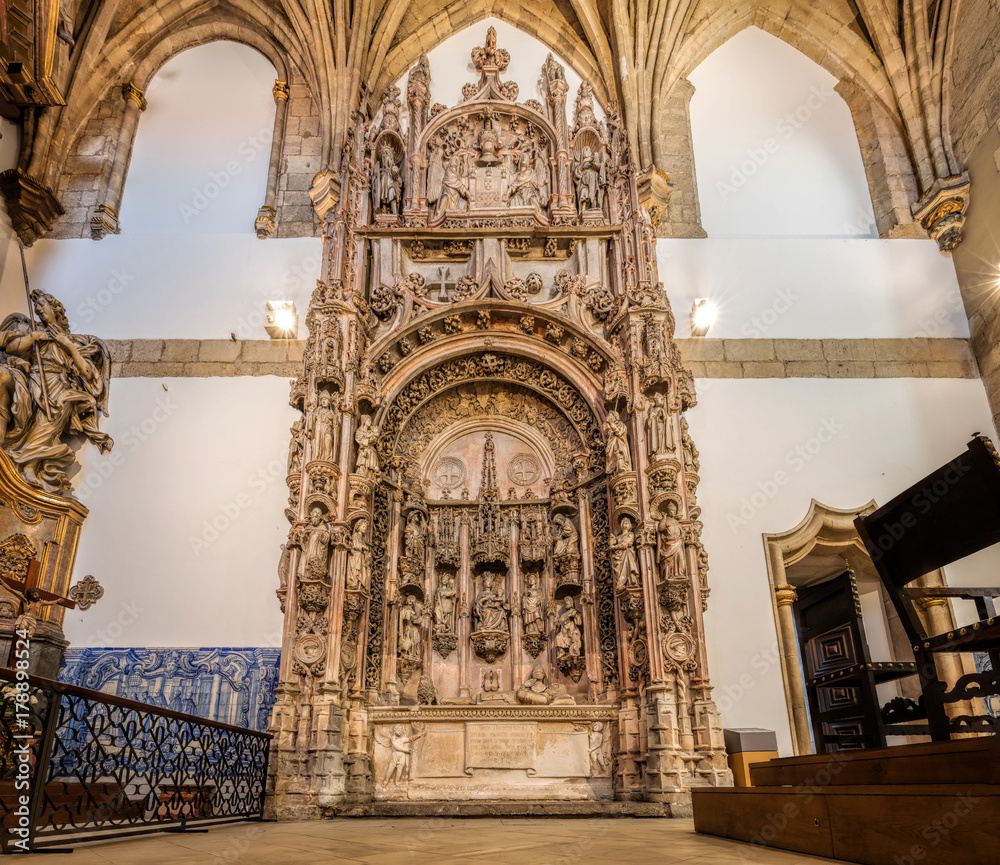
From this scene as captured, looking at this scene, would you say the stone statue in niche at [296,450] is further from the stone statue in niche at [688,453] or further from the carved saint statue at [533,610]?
the stone statue in niche at [688,453]

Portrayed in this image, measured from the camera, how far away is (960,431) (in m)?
10.3

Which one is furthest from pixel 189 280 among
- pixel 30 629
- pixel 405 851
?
pixel 405 851

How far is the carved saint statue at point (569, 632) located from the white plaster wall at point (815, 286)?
4.45m

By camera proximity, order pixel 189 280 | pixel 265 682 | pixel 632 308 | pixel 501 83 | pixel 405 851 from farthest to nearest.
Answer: pixel 501 83, pixel 189 280, pixel 632 308, pixel 265 682, pixel 405 851

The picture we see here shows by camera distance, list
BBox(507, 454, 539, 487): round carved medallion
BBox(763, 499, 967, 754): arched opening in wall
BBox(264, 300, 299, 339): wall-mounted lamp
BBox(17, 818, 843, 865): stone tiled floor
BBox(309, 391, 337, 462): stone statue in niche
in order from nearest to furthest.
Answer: BBox(17, 818, 843, 865): stone tiled floor, BBox(763, 499, 967, 754): arched opening in wall, BBox(309, 391, 337, 462): stone statue in niche, BBox(507, 454, 539, 487): round carved medallion, BBox(264, 300, 299, 339): wall-mounted lamp

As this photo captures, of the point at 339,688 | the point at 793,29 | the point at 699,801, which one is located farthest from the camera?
the point at 793,29

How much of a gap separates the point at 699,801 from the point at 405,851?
2.13 m

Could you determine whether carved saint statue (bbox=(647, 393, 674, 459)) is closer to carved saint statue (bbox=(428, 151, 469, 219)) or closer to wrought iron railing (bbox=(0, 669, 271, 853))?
carved saint statue (bbox=(428, 151, 469, 219))

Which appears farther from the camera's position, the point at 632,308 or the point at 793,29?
the point at 793,29

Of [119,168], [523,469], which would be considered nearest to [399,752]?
[523,469]

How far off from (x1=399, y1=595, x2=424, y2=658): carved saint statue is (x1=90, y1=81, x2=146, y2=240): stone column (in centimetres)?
760

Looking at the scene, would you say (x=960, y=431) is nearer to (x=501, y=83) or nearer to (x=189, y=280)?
(x=501, y=83)

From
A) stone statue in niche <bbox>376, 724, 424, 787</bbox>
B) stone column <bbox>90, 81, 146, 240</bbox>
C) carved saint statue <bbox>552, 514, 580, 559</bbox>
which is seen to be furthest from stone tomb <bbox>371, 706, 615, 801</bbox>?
stone column <bbox>90, 81, 146, 240</bbox>

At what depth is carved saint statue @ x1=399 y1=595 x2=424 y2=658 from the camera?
8938mm
